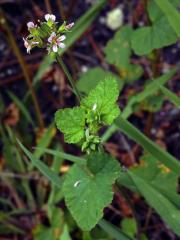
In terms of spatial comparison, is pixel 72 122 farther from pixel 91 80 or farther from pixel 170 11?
pixel 91 80

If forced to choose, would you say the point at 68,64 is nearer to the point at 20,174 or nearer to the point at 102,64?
the point at 102,64

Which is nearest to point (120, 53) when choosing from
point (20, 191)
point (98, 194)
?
point (20, 191)

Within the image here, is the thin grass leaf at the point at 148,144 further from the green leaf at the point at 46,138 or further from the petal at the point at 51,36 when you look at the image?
the green leaf at the point at 46,138

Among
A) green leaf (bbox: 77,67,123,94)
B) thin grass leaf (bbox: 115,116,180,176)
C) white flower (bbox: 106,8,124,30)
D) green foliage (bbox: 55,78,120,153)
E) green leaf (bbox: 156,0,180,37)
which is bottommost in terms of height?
thin grass leaf (bbox: 115,116,180,176)

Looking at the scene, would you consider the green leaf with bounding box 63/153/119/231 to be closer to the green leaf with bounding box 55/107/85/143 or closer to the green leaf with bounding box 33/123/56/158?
the green leaf with bounding box 55/107/85/143

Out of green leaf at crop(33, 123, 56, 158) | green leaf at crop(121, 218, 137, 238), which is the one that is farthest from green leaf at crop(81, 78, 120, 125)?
green leaf at crop(33, 123, 56, 158)
